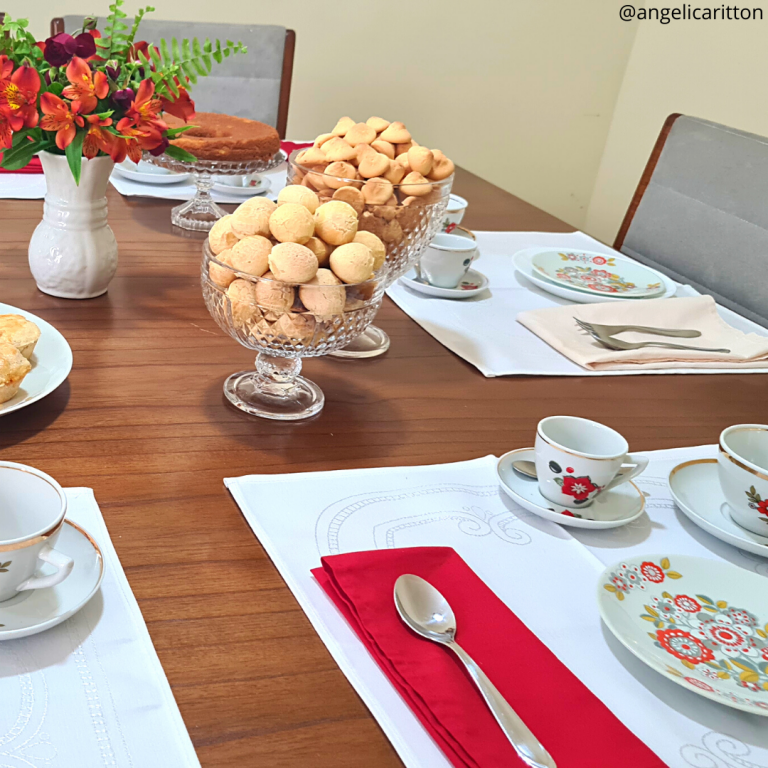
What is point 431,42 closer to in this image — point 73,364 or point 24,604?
point 73,364

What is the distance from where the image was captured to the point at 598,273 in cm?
139

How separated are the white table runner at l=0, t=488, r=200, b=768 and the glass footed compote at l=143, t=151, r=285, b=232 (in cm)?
88

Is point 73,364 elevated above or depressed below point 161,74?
below

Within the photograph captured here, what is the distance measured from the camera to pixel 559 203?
3.69 metres

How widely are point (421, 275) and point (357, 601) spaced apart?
74 cm

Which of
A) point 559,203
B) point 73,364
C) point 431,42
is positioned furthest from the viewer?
point 559,203

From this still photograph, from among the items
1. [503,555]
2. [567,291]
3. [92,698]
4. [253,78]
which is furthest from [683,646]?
A: [253,78]

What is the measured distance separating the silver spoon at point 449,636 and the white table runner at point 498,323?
44cm

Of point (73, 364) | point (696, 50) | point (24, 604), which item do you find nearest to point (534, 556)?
point (24, 604)

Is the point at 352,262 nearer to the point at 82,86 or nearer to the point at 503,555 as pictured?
the point at 503,555

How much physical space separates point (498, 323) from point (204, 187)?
562 millimetres

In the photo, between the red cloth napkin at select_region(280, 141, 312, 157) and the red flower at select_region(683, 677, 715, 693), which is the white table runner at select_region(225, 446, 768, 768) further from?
the red cloth napkin at select_region(280, 141, 312, 157)

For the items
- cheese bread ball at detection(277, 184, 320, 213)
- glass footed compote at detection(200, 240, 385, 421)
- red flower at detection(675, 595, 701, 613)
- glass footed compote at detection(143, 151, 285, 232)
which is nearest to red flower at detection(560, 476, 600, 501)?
red flower at detection(675, 595, 701, 613)

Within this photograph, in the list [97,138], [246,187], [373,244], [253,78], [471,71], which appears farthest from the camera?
[471,71]
